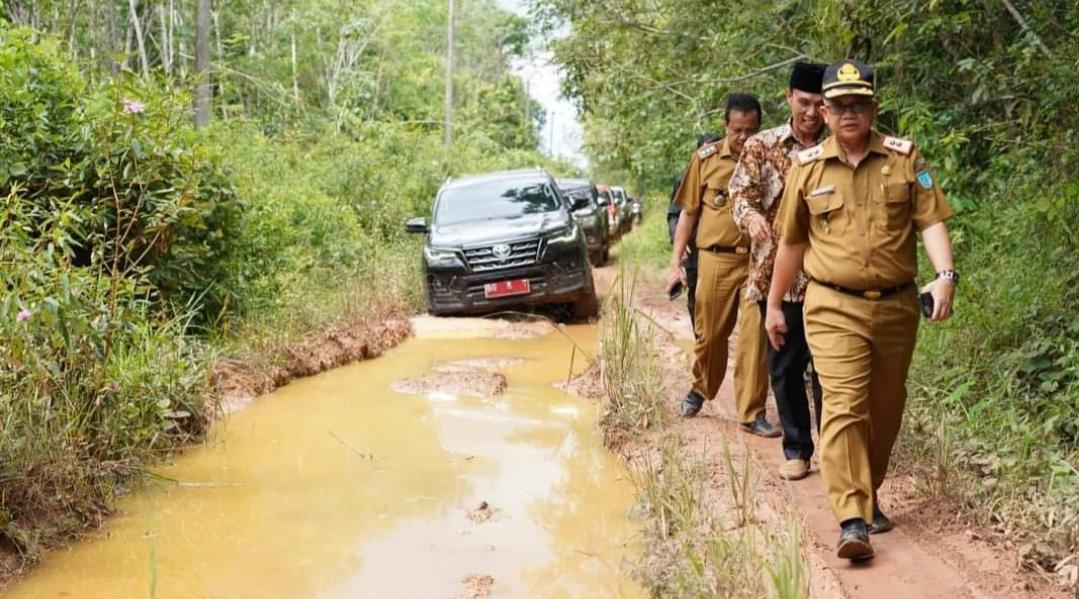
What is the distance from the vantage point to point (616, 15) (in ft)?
36.5

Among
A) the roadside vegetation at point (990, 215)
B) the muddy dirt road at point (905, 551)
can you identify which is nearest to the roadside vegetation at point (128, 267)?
the muddy dirt road at point (905, 551)

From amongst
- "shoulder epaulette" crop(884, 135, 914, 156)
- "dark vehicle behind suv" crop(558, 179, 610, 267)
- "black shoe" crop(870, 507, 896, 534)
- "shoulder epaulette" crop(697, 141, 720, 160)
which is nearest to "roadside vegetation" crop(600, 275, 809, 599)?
"black shoe" crop(870, 507, 896, 534)

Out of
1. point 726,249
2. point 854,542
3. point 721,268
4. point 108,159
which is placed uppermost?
point 108,159

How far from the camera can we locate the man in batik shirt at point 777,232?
486cm

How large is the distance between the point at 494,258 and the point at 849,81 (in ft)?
22.2

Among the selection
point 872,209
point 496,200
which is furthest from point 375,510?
point 496,200

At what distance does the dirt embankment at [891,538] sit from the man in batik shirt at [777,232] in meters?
0.23

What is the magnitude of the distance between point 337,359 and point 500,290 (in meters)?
2.29

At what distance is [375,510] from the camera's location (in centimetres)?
501

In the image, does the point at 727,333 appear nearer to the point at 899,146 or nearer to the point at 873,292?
the point at 873,292

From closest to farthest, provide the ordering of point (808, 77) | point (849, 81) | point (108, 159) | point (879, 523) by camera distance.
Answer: point (849, 81) → point (879, 523) → point (808, 77) → point (108, 159)

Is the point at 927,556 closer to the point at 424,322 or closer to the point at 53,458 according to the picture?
the point at 53,458

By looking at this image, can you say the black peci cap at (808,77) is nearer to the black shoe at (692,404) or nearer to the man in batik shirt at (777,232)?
the man in batik shirt at (777,232)

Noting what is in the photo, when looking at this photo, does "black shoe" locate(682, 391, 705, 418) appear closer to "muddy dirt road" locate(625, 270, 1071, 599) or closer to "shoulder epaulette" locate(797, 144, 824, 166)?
"muddy dirt road" locate(625, 270, 1071, 599)
